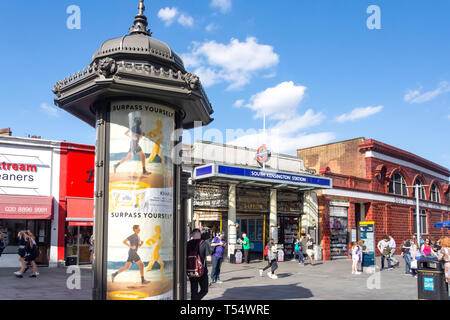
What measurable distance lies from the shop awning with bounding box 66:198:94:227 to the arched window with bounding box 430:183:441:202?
1425 inches

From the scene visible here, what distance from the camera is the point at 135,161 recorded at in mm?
7551

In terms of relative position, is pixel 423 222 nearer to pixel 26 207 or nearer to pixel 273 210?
pixel 273 210

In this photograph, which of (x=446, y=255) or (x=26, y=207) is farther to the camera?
(x=26, y=207)

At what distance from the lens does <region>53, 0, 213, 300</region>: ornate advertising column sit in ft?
24.1

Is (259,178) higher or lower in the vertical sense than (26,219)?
higher

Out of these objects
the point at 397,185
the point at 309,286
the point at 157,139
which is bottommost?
the point at 309,286

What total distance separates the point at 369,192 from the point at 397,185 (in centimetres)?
612

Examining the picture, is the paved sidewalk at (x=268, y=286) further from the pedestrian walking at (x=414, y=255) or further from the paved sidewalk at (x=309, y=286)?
the pedestrian walking at (x=414, y=255)

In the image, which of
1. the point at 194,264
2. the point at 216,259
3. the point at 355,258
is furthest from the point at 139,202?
the point at 355,258

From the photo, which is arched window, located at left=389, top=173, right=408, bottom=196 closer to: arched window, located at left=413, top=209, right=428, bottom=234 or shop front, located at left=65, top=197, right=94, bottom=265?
arched window, located at left=413, top=209, right=428, bottom=234

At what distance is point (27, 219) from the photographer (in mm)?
19375
